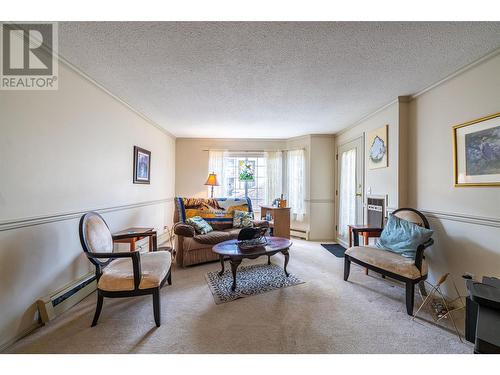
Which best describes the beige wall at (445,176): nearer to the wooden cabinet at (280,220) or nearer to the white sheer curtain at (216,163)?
the wooden cabinet at (280,220)

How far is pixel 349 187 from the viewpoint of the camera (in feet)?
13.0

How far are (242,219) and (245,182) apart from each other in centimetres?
153

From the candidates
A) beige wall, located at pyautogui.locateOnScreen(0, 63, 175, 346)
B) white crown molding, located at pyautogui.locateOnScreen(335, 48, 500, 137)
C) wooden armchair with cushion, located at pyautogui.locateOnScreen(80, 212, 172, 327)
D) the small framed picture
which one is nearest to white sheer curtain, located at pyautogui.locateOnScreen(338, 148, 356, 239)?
white crown molding, located at pyautogui.locateOnScreen(335, 48, 500, 137)

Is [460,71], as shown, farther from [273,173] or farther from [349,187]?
[273,173]

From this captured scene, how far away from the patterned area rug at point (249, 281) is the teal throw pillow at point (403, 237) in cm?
Answer: 110

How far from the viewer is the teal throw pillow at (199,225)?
315 cm

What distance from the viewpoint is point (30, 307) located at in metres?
1.63

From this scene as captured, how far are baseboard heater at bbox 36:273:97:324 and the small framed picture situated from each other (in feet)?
4.94

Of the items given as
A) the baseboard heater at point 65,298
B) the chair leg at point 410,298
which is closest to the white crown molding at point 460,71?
the chair leg at point 410,298

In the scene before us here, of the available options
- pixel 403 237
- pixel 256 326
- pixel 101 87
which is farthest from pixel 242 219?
pixel 101 87

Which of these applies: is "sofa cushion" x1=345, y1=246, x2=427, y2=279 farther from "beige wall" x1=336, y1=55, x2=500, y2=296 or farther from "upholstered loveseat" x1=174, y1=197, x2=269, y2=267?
"upholstered loveseat" x1=174, y1=197, x2=269, y2=267

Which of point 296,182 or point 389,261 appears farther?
point 296,182

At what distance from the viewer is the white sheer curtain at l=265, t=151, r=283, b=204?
4.91 m
